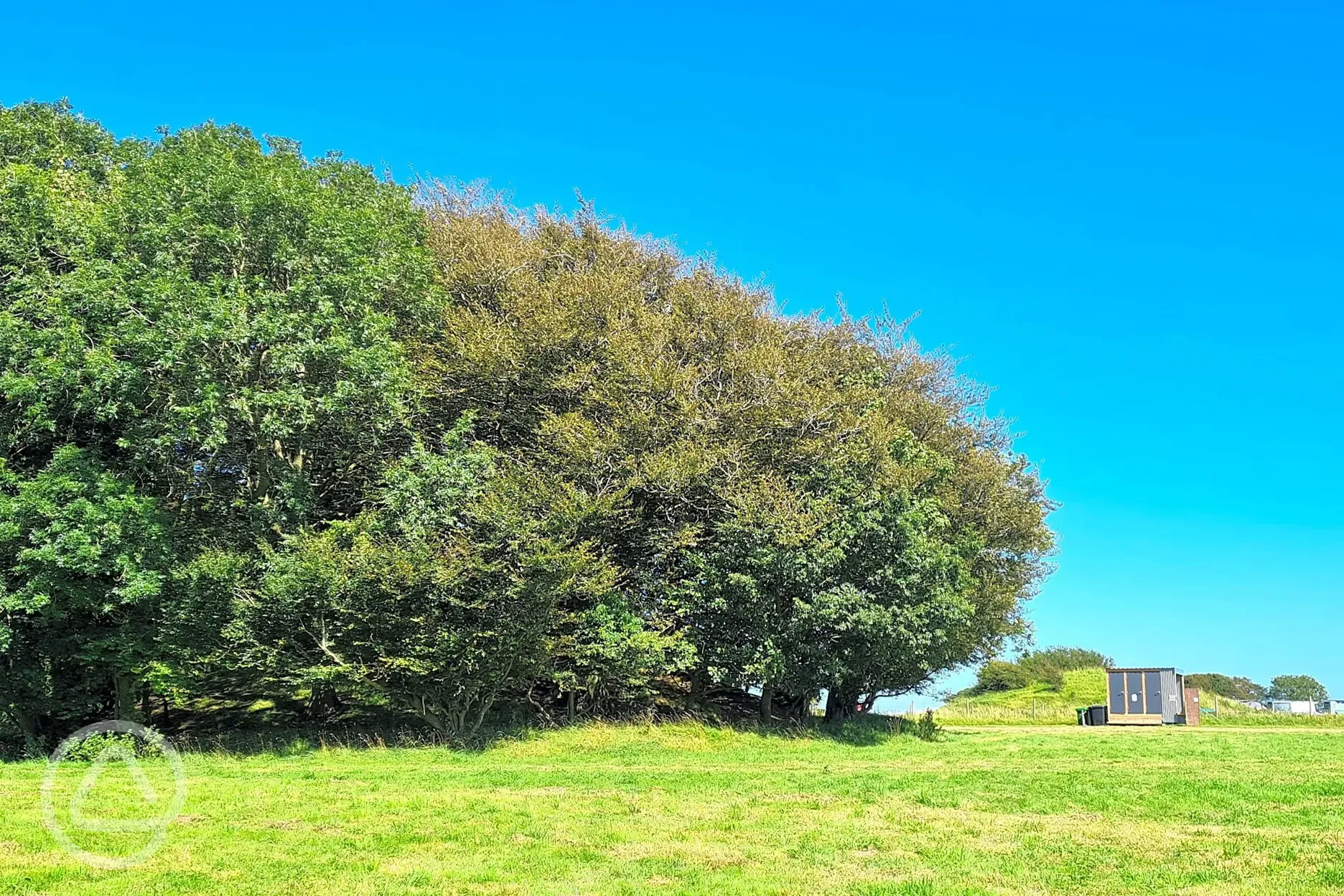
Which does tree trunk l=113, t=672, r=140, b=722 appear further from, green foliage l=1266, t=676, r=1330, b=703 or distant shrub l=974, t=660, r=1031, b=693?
green foliage l=1266, t=676, r=1330, b=703

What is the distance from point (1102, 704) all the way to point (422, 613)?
146ft

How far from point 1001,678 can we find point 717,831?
7871 cm

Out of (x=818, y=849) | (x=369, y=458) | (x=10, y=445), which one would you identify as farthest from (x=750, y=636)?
(x=10, y=445)

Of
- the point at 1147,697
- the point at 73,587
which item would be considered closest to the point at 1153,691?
the point at 1147,697

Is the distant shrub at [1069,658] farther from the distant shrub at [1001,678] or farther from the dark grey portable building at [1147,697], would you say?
the dark grey portable building at [1147,697]

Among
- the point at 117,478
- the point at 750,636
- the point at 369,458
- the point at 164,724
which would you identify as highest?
the point at 369,458

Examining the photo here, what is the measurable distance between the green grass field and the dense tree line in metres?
3.69

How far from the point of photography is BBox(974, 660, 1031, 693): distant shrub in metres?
81.0

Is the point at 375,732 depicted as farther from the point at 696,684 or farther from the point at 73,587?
the point at 696,684

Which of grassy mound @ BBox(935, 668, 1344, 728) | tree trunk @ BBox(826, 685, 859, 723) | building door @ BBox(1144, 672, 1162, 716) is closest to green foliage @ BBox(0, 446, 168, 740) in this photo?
tree trunk @ BBox(826, 685, 859, 723)

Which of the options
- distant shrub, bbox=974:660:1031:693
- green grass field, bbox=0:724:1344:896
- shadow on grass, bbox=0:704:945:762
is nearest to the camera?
green grass field, bbox=0:724:1344:896

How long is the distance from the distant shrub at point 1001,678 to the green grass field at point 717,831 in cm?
6585

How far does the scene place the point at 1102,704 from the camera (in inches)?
2069

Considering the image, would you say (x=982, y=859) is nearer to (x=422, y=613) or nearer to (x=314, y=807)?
(x=314, y=807)
